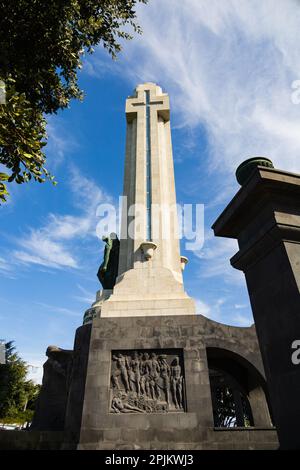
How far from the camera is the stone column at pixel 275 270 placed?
325cm

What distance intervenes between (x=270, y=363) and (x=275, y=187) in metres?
2.15

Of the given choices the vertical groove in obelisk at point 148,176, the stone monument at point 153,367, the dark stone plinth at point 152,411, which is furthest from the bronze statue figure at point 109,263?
the dark stone plinth at point 152,411

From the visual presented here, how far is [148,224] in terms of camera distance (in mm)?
15117

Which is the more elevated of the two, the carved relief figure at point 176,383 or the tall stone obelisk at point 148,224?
the tall stone obelisk at point 148,224

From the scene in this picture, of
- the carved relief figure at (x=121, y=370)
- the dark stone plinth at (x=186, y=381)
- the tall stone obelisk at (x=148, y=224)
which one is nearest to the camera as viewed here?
the dark stone plinth at (x=186, y=381)

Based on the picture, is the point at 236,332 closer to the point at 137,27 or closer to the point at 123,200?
the point at 123,200

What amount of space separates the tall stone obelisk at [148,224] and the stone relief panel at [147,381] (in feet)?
A: 5.65

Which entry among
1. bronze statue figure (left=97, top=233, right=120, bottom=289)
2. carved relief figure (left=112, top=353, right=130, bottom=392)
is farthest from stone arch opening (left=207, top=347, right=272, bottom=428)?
bronze statue figure (left=97, top=233, right=120, bottom=289)

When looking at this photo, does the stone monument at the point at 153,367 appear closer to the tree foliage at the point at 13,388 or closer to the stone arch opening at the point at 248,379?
the stone arch opening at the point at 248,379

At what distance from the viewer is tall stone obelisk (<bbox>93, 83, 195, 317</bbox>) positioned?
11852mm

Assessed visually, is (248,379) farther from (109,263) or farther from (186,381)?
(109,263)

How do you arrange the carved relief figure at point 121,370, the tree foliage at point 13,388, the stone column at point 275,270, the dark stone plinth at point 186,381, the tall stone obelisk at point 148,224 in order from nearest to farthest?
the stone column at point 275,270 < the dark stone plinth at point 186,381 < the carved relief figure at point 121,370 < the tall stone obelisk at point 148,224 < the tree foliage at point 13,388

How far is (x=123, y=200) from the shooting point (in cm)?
1680

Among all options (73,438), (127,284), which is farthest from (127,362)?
(127,284)
